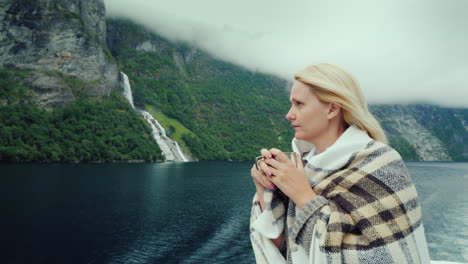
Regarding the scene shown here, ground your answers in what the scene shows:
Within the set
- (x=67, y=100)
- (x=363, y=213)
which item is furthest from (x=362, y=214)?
(x=67, y=100)

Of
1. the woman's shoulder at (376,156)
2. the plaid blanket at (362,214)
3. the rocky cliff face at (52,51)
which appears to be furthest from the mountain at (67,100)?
the woman's shoulder at (376,156)

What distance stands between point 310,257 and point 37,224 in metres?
32.2

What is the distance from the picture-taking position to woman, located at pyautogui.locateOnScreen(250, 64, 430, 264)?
159 centimetres

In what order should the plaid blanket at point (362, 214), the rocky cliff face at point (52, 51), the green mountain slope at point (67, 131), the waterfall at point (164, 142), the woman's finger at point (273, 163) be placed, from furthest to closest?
1. the waterfall at point (164, 142)
2. the rocky cliff face at point (52, 51)
3. the green mountain slope at point (67, 131)
4. the woman's finger at point (273, 163)
5. the plaid blanket at point (362, 214)

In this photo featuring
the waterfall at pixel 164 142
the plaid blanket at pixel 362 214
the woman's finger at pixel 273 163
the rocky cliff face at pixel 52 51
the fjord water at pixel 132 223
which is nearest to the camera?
the plaid blanket at pixel 362 214

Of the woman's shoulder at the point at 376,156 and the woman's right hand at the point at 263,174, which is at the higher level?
the woman's shoulder at the point at 376,156

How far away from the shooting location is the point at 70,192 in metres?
42.4

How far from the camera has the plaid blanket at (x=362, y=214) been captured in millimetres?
1562

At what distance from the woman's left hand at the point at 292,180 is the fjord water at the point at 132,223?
75.1 ft

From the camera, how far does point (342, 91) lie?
185 centimetres

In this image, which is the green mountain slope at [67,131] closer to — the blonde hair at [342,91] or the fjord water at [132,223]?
the fjord water at [132,223]

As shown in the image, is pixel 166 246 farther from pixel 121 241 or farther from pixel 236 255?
pixel 236 255

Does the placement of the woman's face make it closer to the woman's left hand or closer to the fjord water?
the woman's left hand

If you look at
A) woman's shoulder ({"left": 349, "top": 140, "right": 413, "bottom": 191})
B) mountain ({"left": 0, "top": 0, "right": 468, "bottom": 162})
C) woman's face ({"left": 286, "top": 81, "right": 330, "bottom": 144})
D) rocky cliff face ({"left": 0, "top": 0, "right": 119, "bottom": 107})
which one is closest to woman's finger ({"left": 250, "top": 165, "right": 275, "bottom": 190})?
woman's face ({"left": 286, "top": 81, "right": 330, "bottom": 144})
